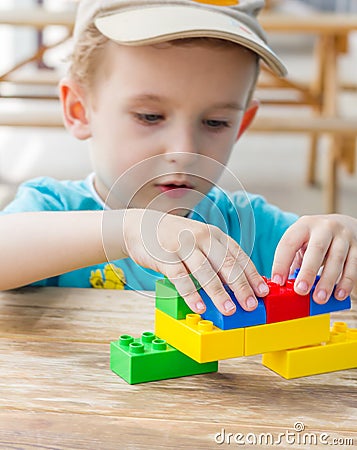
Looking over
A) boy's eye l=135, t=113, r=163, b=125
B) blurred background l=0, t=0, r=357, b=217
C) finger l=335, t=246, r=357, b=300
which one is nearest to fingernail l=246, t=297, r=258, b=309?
finger l=335, t=246, r=357, b=300

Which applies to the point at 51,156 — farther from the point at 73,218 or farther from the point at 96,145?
the point at 73,218

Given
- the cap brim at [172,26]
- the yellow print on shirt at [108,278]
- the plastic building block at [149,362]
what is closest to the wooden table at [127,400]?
the plastic building block at [149,362]

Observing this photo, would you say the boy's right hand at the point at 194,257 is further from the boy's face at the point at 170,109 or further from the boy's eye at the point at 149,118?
the boy's eye at the point at 149,118

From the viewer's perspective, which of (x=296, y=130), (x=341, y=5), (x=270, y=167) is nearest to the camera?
(x=296, y=130)

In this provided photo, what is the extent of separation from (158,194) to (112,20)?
262 mm

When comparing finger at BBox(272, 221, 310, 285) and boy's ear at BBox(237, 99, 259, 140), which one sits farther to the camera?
boy's ear at BBox(237, 99, 259, 140)

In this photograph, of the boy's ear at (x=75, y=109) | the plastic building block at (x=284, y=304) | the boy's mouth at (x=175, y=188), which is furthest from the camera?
the boy's ear at (x=75, y=109)

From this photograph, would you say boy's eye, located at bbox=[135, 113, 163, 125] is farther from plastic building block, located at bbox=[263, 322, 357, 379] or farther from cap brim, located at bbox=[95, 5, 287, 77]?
plastic building block, located at bbox=[263, 322, 357, 379]

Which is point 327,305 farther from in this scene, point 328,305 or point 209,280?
point 209,280

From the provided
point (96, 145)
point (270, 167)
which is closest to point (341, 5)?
point (270, 167)

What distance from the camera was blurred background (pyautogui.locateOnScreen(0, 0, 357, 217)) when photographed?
246 cm

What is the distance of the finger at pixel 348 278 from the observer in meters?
0.68

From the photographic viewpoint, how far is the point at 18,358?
67 cm

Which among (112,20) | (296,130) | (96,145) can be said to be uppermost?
(112,20)
